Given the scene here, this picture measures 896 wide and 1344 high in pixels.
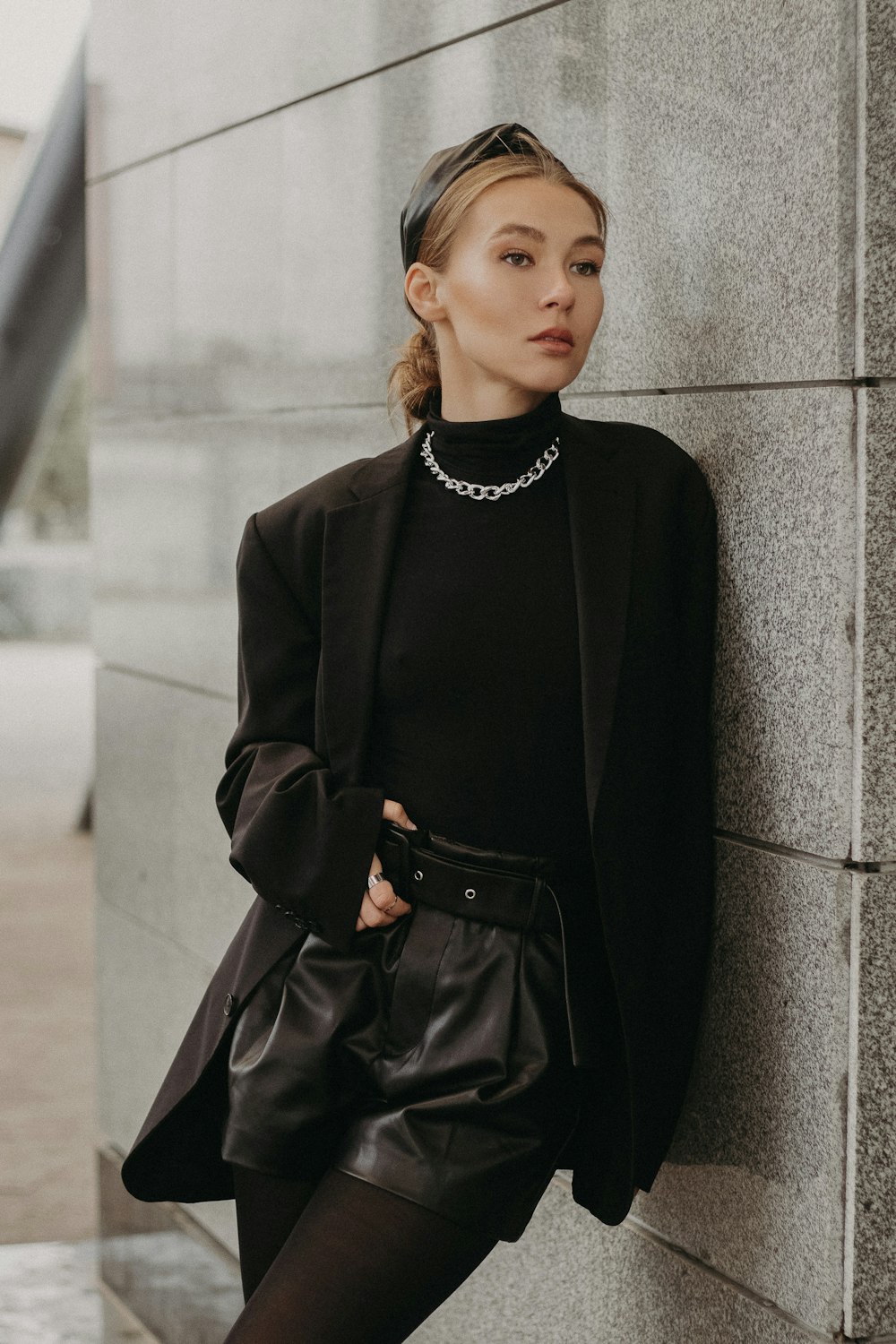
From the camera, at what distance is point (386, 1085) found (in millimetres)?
2150

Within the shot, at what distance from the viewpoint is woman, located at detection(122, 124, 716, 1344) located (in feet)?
6.94

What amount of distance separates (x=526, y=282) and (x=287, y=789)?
761 mm

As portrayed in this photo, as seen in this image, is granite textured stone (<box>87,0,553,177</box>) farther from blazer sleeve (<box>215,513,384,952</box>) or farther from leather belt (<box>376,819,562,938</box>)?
leather belt (<box>376,819,562,938</box>)

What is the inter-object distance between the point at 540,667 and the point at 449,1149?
645 millimetres

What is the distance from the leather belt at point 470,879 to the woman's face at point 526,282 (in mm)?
637

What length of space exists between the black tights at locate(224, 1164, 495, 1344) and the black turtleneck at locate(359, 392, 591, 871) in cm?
50

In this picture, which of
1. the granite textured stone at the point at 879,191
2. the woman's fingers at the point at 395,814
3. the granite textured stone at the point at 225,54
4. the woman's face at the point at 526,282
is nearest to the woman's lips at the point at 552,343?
the woman's face at the point at 526,282

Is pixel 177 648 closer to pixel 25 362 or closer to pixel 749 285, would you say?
pixel 749 285

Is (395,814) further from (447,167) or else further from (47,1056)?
(47,1056)

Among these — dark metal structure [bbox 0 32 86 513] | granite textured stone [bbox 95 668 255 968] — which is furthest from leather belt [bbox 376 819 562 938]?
dark metal structure [bbox 0 32 86 513]

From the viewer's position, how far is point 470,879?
85.8 inches

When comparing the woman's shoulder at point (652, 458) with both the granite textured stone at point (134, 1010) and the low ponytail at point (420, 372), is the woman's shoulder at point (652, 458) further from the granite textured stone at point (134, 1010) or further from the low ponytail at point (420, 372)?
the granite textured stone at point (134, 1010)

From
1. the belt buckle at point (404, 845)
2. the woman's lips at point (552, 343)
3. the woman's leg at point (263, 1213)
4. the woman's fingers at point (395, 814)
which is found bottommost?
the woman's leg at point (263, 1213)

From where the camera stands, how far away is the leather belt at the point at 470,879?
216 centimetres
